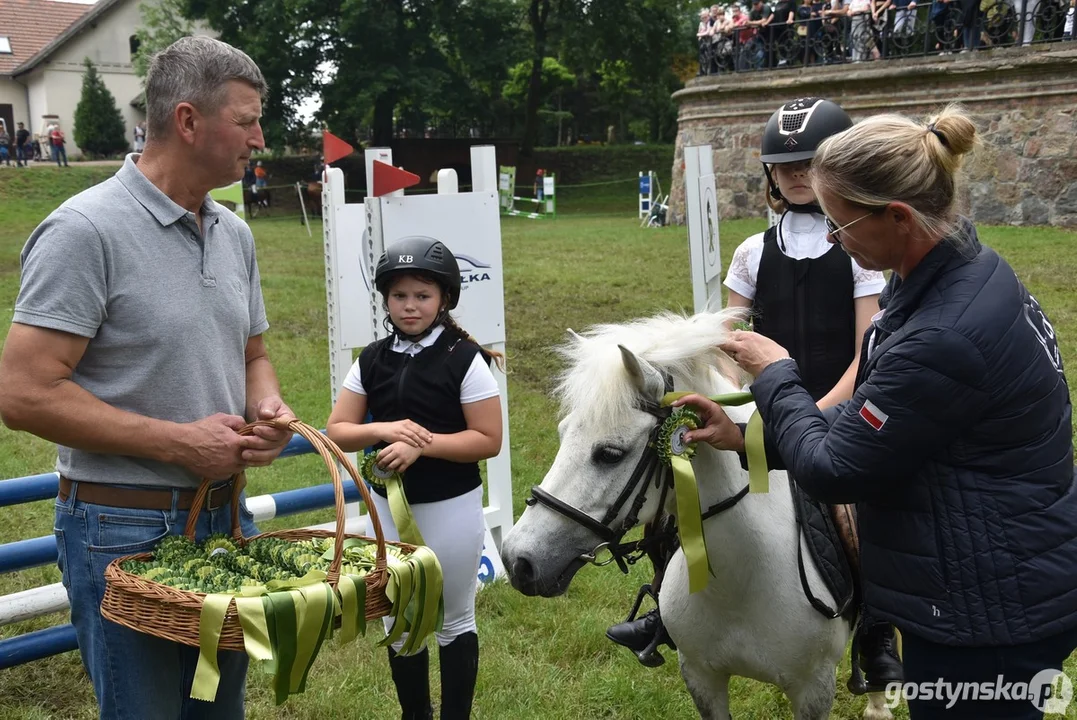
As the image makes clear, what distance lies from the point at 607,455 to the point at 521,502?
12.3ft

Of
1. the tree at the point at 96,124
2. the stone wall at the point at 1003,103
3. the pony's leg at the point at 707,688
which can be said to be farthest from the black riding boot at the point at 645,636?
the tree at the point at 96,124

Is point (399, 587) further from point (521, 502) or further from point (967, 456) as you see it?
point (521, 502)

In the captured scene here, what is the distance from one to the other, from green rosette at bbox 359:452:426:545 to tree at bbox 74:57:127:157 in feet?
137

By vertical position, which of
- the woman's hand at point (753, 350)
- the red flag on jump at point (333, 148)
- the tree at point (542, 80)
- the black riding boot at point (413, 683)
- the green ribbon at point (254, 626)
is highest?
the tree at point (542, 80)

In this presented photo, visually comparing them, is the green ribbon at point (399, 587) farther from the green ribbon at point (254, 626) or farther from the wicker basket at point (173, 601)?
the green ribbon at point (254, 626)

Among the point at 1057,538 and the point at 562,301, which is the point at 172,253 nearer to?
the point at 1057,538

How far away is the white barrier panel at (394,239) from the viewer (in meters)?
4.55

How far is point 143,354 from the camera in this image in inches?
87.7

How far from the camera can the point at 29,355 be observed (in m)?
2.07

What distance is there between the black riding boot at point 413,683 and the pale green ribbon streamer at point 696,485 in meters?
1.26

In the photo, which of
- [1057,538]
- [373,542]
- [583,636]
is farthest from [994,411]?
[583,636]

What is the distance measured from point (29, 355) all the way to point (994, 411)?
207 cm

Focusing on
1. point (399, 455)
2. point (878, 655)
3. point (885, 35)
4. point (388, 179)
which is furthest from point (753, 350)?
point (885, 35)

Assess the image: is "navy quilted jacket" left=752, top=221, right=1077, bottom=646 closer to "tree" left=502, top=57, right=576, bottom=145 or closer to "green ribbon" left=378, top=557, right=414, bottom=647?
"green ribbon" left=378, top=557, right=414, bottom=647
